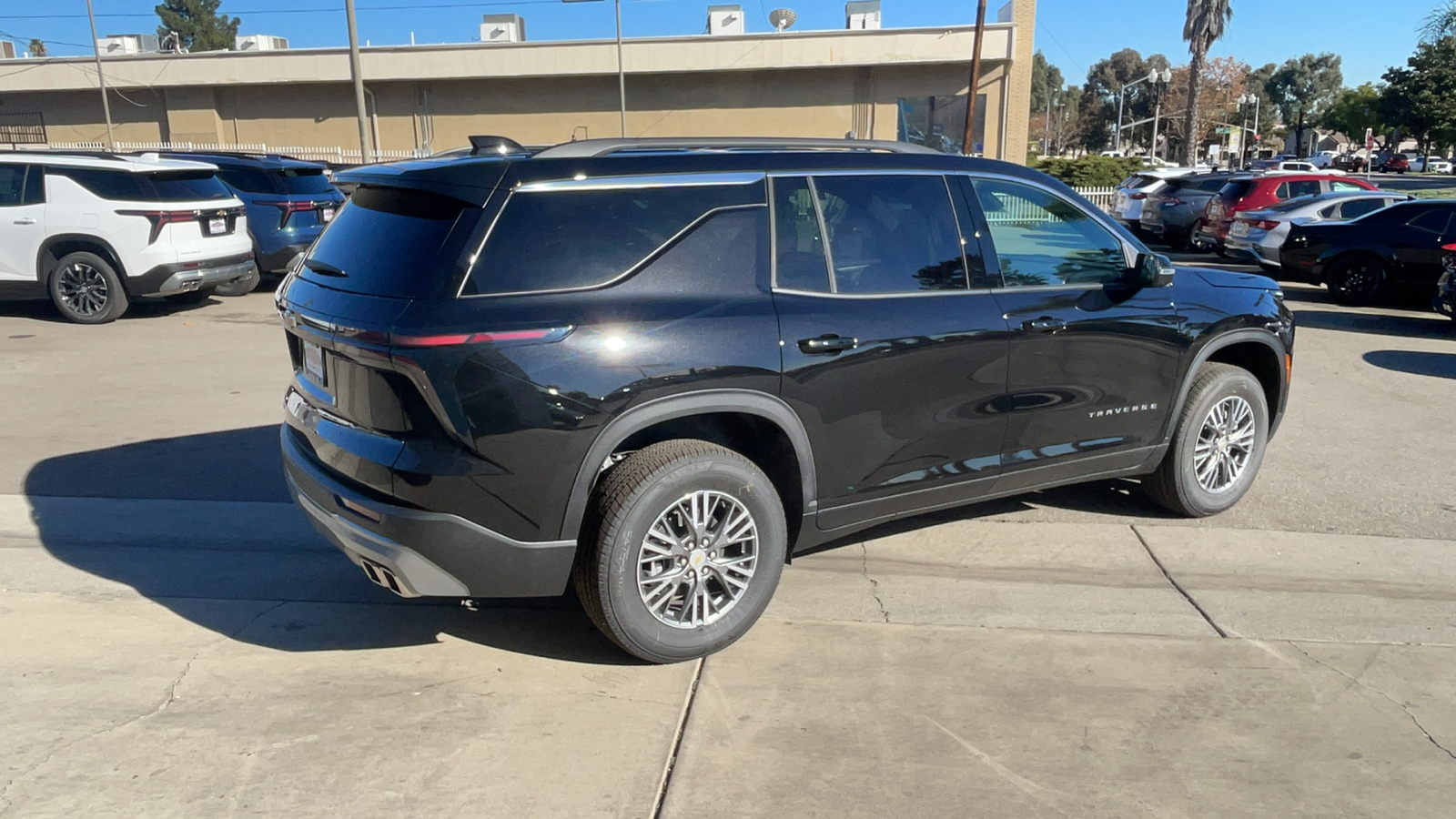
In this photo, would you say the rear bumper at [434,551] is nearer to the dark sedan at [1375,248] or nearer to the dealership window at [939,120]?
the dark sedan at [1375,248]

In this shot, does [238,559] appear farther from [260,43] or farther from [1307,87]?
[1307,87]

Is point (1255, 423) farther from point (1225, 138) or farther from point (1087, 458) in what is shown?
point (1225, 138)

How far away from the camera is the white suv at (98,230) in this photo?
1152 centimetres

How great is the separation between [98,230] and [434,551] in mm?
9888

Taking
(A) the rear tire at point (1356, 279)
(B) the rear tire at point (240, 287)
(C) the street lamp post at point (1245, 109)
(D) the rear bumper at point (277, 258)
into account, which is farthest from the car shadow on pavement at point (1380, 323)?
(C) the street lamp post at point (1245, 109)

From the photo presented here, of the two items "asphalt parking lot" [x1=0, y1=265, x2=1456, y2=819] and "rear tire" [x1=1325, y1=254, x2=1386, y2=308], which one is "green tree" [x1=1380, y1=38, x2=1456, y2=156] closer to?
"rear tire" [x1=1325, y1=254, x2=1386, y2=308]

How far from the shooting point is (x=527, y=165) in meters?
3.88

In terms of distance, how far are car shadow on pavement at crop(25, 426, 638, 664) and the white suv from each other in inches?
212

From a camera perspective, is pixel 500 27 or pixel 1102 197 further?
pixel 500 27

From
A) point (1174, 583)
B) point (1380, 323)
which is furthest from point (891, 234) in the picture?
point (1380, 323)

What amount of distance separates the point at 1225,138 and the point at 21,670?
85.8 meters

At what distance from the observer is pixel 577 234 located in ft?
12.8

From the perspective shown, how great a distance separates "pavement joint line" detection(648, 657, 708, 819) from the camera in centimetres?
334

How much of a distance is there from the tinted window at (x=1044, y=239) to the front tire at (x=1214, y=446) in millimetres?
903
